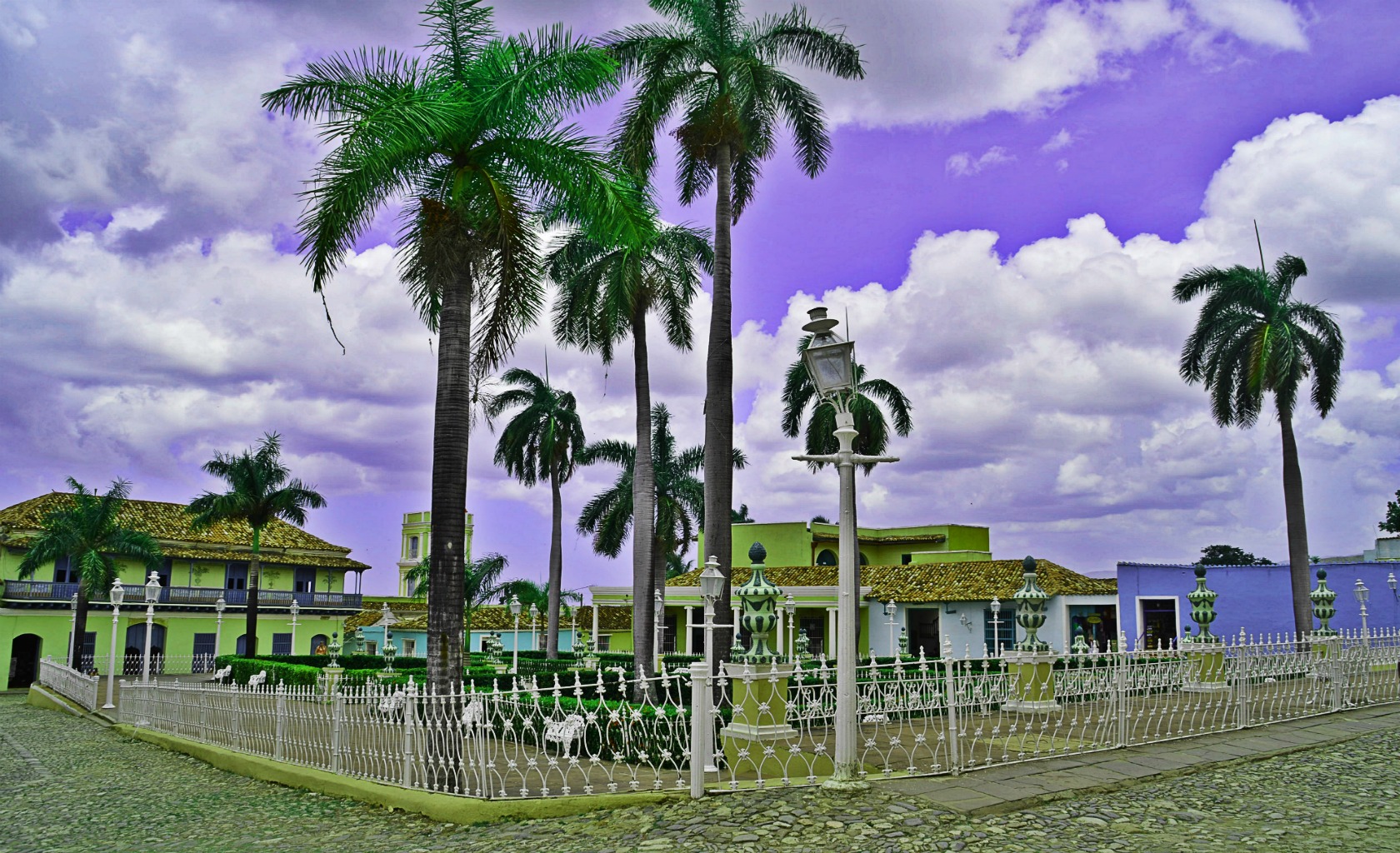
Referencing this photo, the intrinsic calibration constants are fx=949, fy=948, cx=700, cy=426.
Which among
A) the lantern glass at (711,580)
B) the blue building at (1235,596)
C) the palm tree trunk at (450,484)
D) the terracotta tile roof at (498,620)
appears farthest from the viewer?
the terracotta tile roof at (498,620)

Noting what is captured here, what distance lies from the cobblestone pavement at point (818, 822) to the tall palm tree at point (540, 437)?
20209 millimetres

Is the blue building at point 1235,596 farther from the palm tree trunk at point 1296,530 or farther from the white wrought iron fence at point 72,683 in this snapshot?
the white wrought iron fence at point 72,683

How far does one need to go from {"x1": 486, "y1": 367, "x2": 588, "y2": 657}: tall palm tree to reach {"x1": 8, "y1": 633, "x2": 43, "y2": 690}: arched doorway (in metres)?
18.9

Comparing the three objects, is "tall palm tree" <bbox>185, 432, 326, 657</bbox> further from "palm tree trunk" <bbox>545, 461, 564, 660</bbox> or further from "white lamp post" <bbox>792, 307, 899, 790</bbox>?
"white lamp post" <bbox>792, 307, 899, 790</bbox>

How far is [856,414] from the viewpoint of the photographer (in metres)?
25.6

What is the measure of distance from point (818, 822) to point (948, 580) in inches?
1043

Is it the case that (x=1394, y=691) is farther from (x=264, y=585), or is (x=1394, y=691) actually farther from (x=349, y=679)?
(x=264, y=585)

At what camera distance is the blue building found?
24781 millimetres

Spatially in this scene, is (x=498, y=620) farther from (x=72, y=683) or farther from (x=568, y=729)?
(x=568, y=729)

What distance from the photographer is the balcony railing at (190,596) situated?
112 feet

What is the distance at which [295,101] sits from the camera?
1020 cm

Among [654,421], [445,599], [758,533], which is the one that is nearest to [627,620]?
[758,533]

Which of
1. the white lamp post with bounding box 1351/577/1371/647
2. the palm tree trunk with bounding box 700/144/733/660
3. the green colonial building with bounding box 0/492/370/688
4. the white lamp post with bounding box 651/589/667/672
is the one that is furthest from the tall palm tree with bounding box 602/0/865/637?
the green colonial building with bounding box 0/492/370/688

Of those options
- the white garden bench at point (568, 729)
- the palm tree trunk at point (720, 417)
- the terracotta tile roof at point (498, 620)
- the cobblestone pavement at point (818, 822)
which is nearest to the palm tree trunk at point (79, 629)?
the terracotta tile roof at point (498, 620)
